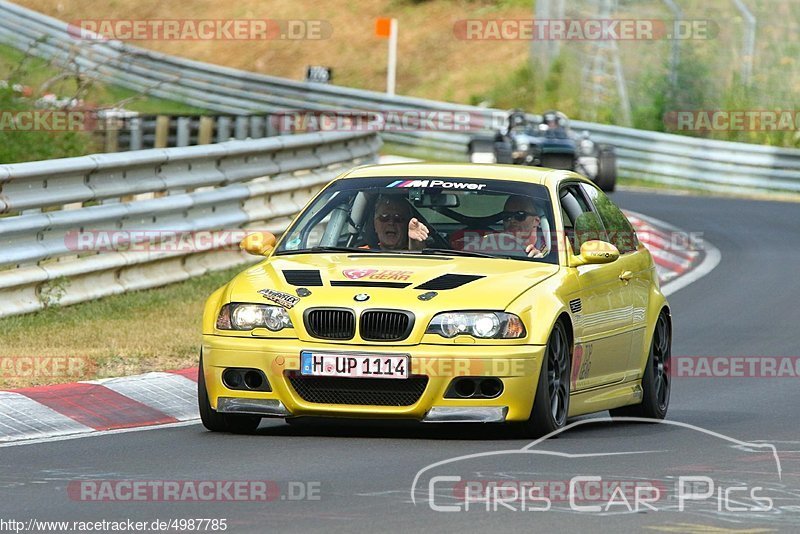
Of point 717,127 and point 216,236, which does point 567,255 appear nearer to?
point 216,236

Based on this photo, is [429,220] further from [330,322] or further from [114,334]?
[114,334]

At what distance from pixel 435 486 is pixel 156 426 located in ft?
8.73

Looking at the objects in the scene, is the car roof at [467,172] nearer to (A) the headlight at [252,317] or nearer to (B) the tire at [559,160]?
(A) the headlight at [252,317]

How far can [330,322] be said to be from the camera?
8914mm

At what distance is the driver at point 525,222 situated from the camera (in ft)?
32.4

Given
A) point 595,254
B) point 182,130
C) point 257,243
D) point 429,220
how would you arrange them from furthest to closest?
point 182,130 → point 429,220 → point 257,243 → point 595,254

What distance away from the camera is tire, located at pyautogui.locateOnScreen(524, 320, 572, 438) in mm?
8977

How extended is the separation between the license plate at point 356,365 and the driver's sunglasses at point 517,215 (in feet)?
4.91

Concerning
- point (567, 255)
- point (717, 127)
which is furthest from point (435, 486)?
point (717, 127)

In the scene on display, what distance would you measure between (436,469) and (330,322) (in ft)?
4.07

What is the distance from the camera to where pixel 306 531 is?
6.46 meters

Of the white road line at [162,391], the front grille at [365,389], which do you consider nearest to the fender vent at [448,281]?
the front grille at [365,389]

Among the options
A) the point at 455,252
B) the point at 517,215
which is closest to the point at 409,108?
the point at 517,215

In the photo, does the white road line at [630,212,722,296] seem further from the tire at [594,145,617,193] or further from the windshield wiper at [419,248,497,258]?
the windshield wiper at [419,248,497,258]
